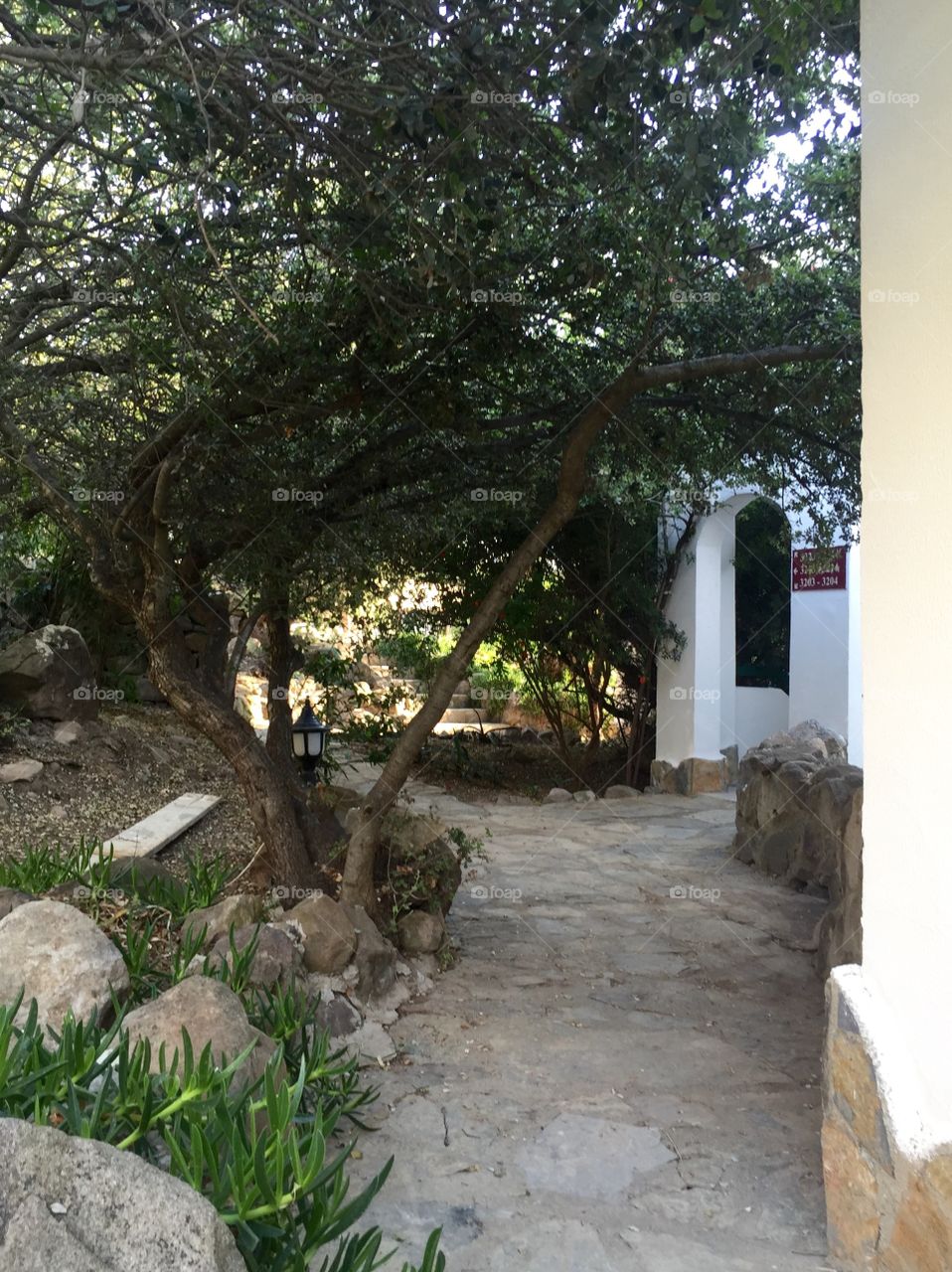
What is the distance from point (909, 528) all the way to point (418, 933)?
3.72 meters

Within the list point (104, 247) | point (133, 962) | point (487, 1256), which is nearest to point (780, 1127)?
point (487, 1256)

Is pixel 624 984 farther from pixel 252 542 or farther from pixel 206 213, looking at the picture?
pixel 206 213

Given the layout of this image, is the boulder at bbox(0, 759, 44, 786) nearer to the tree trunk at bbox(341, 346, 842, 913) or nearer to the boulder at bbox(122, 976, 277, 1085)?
the tree trunk at bbox(341, 346, 842, 913)

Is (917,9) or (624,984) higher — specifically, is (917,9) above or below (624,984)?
above

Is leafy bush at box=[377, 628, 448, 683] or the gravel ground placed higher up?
leafy bush at box=[377, 628, 448, 683]

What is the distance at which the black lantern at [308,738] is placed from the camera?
22.7 ft

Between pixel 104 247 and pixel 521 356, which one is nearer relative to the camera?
pixel 104 247

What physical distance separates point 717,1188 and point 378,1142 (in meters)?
1.15

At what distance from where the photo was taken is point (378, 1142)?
12.4 feet

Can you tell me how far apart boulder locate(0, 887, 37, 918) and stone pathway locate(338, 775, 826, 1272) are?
1.79m

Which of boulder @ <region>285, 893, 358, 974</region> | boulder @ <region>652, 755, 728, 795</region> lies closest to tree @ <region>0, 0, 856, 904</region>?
boulder @ <region>285, 893, 358, 974</region>

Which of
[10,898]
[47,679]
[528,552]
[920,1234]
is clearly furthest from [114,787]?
[920,1234]

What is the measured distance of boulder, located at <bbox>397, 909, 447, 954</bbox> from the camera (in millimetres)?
5754

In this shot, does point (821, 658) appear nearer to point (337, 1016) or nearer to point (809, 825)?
point (809, 825)
